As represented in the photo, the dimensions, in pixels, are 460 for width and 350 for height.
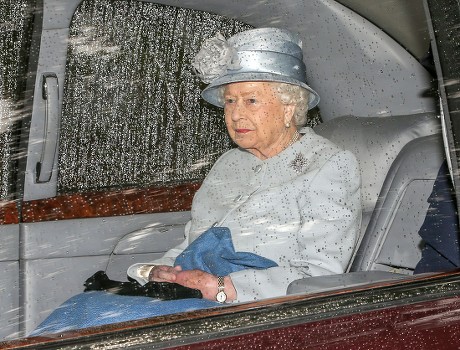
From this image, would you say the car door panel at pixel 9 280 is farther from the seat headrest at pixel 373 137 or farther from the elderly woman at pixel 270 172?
the seat headrest at pixel 373 137

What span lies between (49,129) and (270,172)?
0.55m

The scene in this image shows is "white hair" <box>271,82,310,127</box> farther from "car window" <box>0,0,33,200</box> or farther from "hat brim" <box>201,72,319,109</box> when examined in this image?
"car window" <box>0,0,33,200</box>

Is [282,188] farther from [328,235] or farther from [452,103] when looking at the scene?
[452,103]

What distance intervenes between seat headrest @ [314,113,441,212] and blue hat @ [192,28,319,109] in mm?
118

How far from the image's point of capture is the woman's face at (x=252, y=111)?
93.6 inches

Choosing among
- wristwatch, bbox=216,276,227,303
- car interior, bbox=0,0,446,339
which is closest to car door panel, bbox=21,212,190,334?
car interior, bbox=0,0,446,339

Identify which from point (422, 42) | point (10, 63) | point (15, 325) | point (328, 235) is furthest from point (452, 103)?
point (10, 63)

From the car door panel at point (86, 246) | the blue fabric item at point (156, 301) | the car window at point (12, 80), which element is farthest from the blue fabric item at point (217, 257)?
the car window at point (12, 80)

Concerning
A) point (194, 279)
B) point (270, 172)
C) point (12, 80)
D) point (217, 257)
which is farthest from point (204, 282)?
point (12, 80)

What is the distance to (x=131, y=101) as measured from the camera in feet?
7.92

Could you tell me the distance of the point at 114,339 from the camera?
62.0 inches

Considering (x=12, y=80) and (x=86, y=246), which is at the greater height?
(x=12, y=80)

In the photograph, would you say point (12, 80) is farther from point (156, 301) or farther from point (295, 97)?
point (156, 301)

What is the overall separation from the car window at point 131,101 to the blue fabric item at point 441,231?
56 cm
